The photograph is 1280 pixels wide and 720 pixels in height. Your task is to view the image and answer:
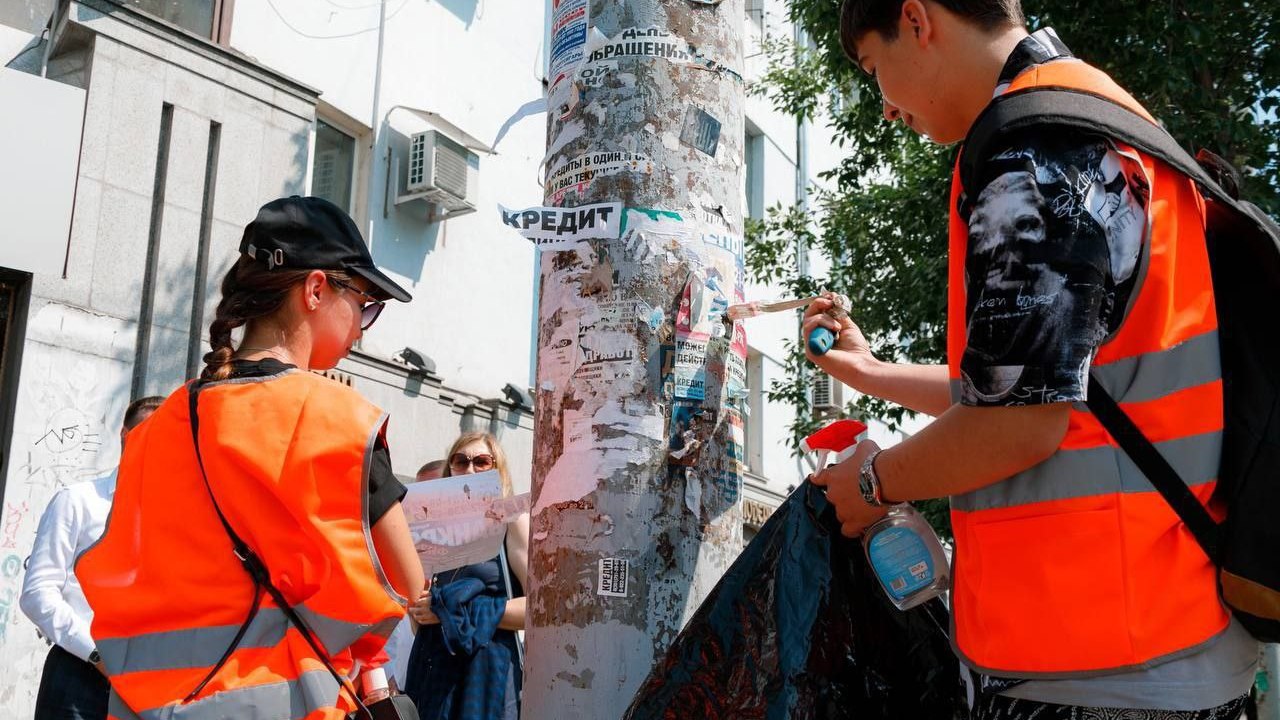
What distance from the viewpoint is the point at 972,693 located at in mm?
1727

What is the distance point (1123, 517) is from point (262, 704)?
1363 mm

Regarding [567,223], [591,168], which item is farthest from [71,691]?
[591,168]

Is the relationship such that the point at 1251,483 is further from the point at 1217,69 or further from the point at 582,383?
the point at 1217,69

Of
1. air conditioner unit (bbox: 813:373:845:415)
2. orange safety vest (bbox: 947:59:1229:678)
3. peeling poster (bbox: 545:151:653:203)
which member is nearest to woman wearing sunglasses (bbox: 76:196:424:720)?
peeling poster (bbox: 545:151:653:203)

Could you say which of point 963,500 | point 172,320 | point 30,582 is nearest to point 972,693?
point 963,500

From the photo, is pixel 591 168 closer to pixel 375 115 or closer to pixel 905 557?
pixel 905 557

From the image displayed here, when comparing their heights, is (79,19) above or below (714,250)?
above

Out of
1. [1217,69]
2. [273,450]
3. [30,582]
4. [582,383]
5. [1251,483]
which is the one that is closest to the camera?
[1251,483]

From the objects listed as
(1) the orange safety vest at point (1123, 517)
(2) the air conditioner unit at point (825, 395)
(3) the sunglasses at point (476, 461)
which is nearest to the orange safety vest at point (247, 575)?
(1) the orange safety vest at point (1123, 517)

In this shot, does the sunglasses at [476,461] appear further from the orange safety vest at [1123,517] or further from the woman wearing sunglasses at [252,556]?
the orange safety vest at [1123,517]

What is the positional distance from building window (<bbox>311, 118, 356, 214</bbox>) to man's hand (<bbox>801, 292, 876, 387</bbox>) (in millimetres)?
8496

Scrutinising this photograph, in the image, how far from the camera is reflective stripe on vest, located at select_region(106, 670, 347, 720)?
198cm

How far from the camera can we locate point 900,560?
2059mm

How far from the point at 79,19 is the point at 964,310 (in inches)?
317
